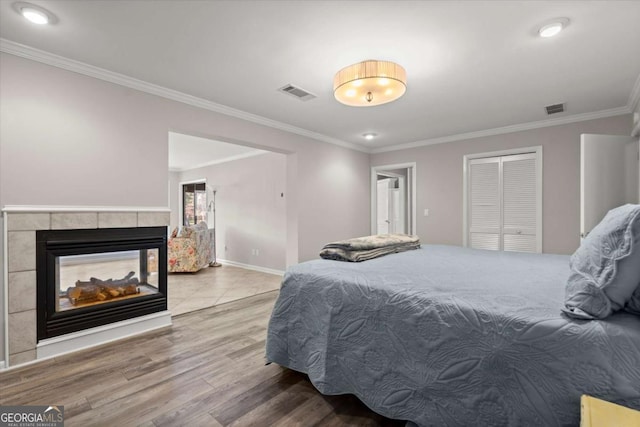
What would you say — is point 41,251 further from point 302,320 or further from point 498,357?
point 498,357

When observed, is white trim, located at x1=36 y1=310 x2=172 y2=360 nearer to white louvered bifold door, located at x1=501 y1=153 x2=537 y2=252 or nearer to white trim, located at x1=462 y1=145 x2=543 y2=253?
white trim, located at x1=462 y1=145 x2=543 y2=253

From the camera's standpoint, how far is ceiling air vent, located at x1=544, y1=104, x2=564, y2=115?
3.53 m

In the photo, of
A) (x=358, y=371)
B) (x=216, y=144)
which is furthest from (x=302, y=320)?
(x=216, y=144)

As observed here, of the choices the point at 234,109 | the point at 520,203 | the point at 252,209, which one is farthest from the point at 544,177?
the point at 252,209

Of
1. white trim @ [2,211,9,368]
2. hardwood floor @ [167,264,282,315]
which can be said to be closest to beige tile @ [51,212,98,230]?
white trim @ [2,211,9,368]

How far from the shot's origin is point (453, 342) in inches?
51.6

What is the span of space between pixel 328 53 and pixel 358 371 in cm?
231

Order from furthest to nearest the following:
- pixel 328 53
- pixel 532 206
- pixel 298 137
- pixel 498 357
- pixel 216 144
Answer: pixel 216 144 → pixel 298 137 → pixel 532 206 → pixel 328 53 → pixel 498 357

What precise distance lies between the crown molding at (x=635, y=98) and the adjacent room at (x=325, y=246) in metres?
0.04

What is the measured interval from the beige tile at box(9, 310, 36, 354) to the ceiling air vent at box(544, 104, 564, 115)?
18.4 ft

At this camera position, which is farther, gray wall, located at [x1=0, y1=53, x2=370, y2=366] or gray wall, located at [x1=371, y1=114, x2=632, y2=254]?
gray wall, located at [x1=371, y1=114, x2=632, y2=254]

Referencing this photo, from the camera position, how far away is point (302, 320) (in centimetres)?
190

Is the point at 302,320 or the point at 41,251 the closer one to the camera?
the point at 302,320

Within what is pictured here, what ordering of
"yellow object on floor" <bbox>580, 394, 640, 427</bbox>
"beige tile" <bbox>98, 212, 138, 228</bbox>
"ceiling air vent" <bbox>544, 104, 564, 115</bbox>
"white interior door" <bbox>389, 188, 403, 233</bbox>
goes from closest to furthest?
"yellow object on floor" <bbox>580, 394, 640, 427</bbox>
"beige tile" <bbox>98, 212, 138, 228</bbox>
"ceiling air vent" <bbox>544, 104, 564, 115</bbox>
"white interior door" <bbox>389, 188, 403, 233</bbox>
